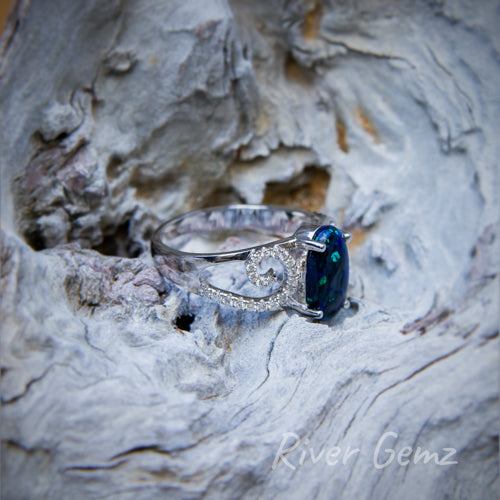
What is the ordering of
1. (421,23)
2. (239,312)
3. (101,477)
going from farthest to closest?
(421,23)
(239,312)
(101,477)

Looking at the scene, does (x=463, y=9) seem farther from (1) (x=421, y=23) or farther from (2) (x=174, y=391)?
(2) (x=174, y=391)

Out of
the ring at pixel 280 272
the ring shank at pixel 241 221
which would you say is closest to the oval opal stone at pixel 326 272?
the ring at pixel 280 272

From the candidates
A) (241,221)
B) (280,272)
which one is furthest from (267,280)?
(241,221)

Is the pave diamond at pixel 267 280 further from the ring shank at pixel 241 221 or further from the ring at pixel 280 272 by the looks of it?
the ring shank at pixel 241 221

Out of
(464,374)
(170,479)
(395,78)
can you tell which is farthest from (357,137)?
(170,479)

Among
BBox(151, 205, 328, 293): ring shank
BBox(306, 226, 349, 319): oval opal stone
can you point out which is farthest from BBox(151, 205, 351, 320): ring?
BBox(151, 205, 328, 293): ring shank
